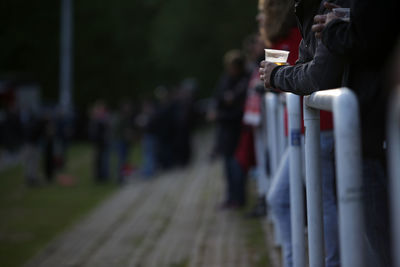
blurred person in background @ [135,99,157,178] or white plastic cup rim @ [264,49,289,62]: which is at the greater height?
white plastic cup rim @ [264,49,289,62]

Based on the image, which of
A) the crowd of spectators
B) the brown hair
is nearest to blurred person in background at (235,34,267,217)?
the brown hair

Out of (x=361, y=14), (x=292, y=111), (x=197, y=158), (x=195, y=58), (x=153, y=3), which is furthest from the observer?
(x=195, y=58)

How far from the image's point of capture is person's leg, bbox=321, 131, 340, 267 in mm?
3061

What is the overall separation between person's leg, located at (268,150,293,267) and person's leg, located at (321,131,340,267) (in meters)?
0.40

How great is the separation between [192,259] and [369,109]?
3.29 meters

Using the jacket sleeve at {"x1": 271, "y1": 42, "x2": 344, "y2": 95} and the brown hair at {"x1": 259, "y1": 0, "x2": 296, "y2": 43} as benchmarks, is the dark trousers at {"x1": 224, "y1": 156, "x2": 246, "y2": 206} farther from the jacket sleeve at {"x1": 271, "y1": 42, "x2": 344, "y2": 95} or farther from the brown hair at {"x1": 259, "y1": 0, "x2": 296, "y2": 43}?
the jacket sleeve at {"x1": 271, "y1": 42, "x2": 344, "y2": 95}

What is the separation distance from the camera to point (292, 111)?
3.13 metres

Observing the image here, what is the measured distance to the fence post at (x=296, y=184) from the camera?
3064 mm

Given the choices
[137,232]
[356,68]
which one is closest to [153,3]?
[137,232]

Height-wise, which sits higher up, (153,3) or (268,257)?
(153,3)

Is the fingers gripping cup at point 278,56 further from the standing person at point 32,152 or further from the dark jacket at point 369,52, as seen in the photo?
the standing person at point 32,152

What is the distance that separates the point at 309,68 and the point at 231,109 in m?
5.31

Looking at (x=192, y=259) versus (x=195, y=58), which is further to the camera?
(x=195, y=58)

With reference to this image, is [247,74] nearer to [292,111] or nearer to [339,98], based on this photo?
[292,111]
